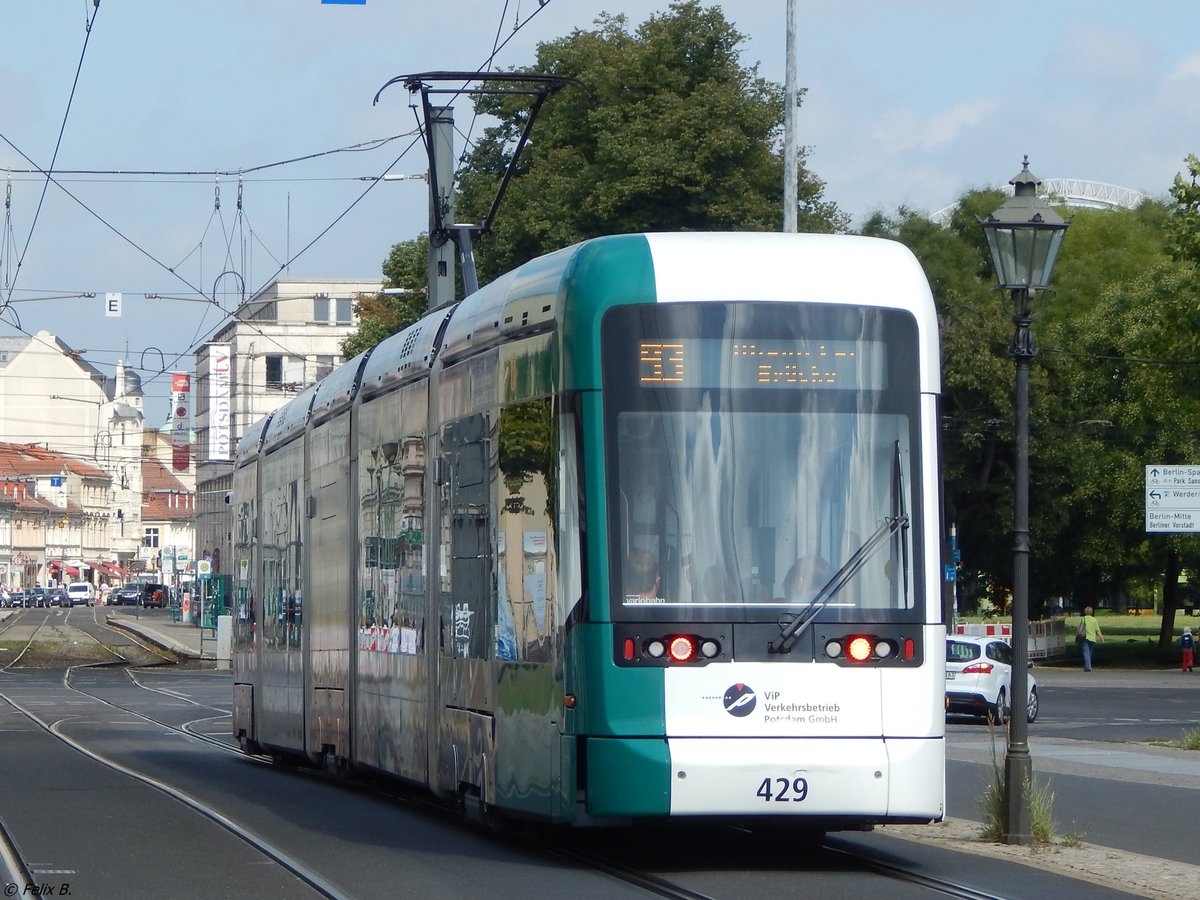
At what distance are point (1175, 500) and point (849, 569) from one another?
60.7 feet

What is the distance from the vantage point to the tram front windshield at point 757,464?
10.4 m

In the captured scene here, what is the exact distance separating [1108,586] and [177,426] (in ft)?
183

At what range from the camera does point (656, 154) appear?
48.4 meters

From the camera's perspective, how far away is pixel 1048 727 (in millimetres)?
28609

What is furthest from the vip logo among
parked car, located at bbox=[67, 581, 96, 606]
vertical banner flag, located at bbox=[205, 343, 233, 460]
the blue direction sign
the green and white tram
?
parked car, located at bbox=[67, 581, 96, 606]

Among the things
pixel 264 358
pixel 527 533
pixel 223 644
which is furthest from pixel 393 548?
pixel 264 358

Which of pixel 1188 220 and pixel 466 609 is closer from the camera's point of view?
pixel 466 609

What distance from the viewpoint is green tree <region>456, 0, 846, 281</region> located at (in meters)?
48.4

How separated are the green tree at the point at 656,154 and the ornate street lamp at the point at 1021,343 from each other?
3427 cm

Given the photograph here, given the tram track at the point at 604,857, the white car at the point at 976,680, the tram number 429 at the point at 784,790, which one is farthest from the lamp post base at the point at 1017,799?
the white car at the point at 976,680

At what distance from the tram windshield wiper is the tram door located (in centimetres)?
209

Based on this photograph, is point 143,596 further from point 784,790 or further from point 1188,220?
point 784,790

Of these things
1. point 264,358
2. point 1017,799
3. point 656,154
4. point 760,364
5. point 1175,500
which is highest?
point 264,358

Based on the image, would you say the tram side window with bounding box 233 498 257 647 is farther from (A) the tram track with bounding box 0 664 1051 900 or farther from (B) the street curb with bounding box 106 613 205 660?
(B) the street curb with bounding box 106 613 205 660
